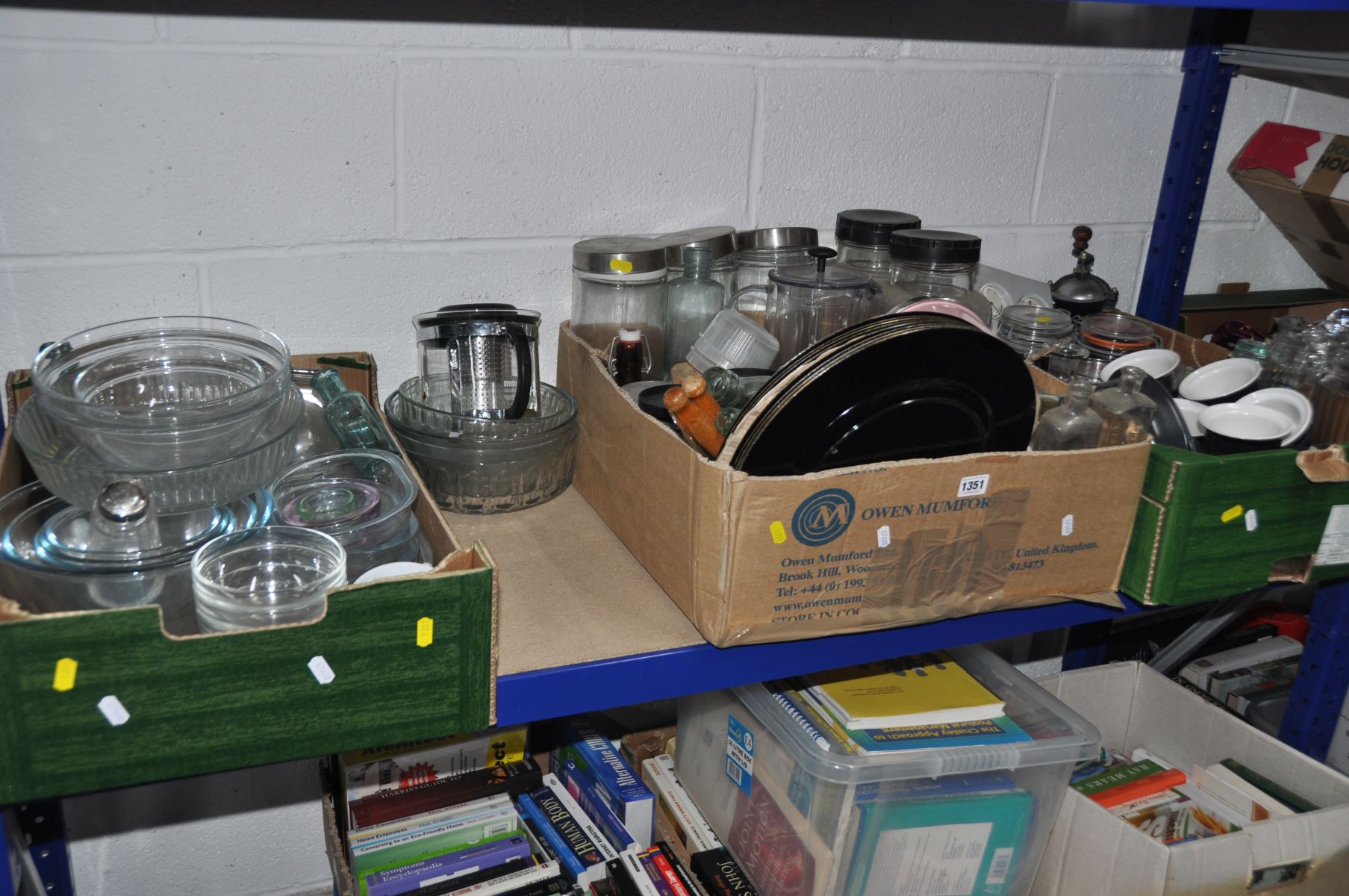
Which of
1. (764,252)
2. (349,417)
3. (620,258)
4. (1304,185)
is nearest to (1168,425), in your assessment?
(764,252)

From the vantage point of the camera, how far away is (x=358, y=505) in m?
0.96

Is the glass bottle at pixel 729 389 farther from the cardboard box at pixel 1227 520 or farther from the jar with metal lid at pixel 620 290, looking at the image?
the cardboard box at pixel 1227 520

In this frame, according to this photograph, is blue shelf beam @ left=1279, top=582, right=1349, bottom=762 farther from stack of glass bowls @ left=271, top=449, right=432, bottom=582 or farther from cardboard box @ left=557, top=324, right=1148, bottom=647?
stack of glass bowls @ left=271, top=449, right=432, bottom=582

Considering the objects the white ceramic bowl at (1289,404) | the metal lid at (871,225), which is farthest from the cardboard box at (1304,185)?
the metal lid at (871,225)

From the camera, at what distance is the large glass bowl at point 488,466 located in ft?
3.63

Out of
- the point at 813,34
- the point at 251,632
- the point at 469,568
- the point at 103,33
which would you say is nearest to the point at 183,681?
the point at 251,632

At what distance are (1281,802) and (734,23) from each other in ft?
3.94

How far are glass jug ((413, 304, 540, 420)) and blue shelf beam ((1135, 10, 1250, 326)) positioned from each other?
1.01 metres

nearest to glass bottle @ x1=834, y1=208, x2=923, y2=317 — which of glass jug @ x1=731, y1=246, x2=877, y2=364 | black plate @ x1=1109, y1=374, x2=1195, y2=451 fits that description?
A: glass jug @ x1=731, y1=246, x2=877, y2=364

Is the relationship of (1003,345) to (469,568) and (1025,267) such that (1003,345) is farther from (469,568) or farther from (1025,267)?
(1025,267)

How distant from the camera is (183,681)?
A: 732 millimetres

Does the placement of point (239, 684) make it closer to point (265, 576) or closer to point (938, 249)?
point (265, 576)

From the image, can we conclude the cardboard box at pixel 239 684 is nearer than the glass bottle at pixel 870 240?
Yes

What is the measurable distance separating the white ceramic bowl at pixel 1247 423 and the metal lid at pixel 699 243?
560 millimetres
